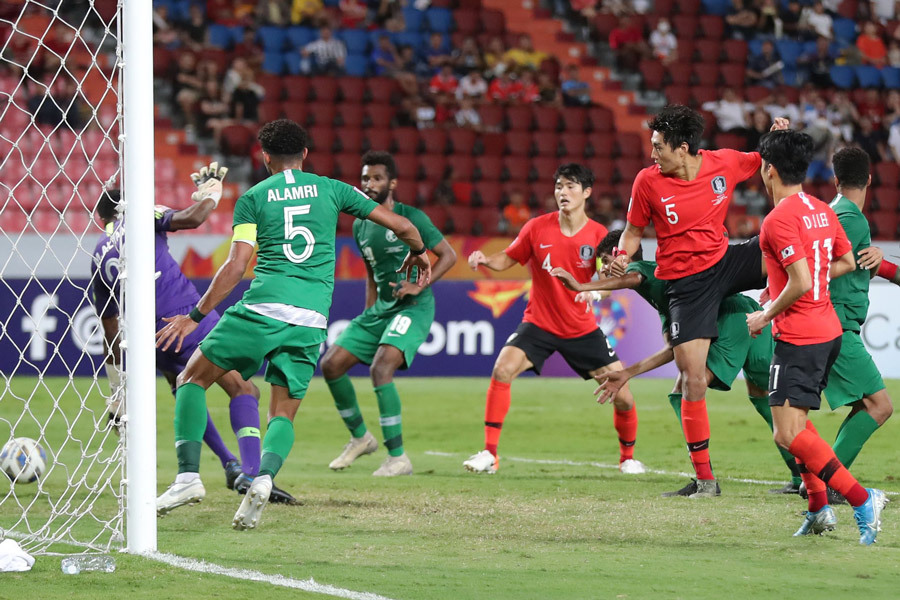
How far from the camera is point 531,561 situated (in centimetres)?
475

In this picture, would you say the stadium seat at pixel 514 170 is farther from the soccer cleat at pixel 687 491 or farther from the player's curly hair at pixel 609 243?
the soccer cleat at pixel 687 491

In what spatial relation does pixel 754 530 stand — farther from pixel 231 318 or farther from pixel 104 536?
pixel 104 536

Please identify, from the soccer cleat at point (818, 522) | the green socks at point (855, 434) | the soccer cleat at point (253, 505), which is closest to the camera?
the soccer cleat at point (253, 505)

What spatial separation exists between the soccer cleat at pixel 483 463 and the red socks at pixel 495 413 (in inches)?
2.7

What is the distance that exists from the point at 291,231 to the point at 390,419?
2.45 meters

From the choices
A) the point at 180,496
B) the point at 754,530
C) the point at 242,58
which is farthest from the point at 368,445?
the point at 242,58

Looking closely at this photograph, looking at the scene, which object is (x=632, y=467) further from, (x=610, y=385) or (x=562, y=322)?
(x=610, y=385)

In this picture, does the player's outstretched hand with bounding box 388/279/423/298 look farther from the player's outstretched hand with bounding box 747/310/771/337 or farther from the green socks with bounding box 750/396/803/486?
the player's outstretched hand with bounding box 747/310/771/337

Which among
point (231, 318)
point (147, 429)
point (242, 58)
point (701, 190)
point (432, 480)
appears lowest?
point (432, 480)

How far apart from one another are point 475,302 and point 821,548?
27.9 ft

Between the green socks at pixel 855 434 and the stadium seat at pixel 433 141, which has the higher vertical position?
the stadium seat at pixel 433 141

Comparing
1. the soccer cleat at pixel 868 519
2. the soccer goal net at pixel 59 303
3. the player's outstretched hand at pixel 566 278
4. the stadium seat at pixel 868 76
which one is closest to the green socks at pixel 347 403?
the soccer goal net at pixel 59 303

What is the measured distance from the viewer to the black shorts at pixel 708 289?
21.1ft

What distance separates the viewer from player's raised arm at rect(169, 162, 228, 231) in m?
6.20
